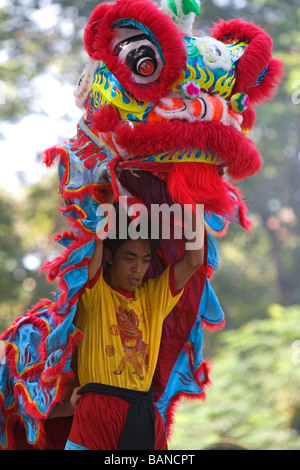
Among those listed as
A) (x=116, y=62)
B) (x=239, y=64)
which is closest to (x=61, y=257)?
(x=116, y=62)

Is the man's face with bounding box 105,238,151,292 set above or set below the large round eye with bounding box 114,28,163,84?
below

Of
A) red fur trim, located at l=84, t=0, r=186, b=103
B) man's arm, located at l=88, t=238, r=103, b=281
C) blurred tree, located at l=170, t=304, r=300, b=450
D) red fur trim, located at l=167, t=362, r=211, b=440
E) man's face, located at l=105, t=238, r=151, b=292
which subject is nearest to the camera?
red fur trim, located at l=84, t=0, r=186, b=103

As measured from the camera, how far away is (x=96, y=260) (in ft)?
8.22

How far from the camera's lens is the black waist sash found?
8.02 ft

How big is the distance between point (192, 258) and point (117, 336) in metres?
0.43

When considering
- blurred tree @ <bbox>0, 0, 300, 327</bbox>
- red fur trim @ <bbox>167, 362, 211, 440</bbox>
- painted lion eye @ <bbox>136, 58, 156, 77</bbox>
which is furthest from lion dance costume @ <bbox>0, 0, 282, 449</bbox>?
blurred tree @ <bbox>0, 0, 300, 327</bbox>

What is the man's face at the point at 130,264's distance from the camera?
2617mm

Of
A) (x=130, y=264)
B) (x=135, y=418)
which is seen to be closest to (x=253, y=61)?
(x=130, y=264)

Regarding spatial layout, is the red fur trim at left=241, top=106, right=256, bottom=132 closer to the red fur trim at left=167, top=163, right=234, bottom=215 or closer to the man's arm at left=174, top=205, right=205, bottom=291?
the red fur trim at left=167, top=163, right=234, bottom=215

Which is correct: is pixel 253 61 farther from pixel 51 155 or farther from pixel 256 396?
pixel 256 396

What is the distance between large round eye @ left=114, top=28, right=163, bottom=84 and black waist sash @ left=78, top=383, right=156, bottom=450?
113 cm

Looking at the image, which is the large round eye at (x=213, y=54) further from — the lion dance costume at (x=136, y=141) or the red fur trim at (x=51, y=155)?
the red fur trim at (x=51, y=155)

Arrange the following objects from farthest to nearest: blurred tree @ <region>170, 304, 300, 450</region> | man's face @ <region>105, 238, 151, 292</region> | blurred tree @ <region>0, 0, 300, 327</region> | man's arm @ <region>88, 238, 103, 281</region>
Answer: blurred tree @ <region>0, 0, 300, 327</region>, blurred tree @ <region>170, 304, 300, 450</region>, man's face @ <region>105, 238, 151, 292</region>, man's arm @ <region>88, 238, 103, 281</region>

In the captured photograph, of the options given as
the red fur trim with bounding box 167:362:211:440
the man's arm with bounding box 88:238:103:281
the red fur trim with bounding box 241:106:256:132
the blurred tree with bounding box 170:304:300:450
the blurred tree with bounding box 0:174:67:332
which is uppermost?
the blurred tree with bounding box 0:174:67:332
